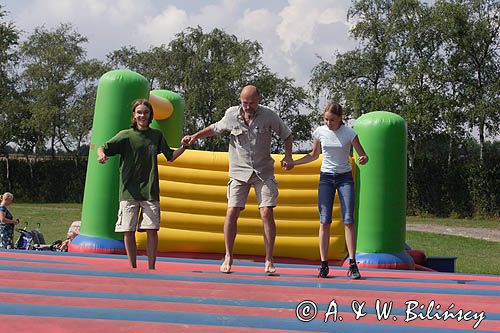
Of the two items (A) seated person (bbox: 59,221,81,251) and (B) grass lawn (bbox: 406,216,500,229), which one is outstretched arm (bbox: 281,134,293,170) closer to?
(A) seated person (bbox: 59,221,81,251)

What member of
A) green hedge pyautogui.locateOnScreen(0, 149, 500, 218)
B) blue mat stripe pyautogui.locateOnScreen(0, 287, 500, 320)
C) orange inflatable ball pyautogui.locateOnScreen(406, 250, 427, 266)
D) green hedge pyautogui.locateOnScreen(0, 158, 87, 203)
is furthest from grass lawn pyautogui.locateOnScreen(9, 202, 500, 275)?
green hedge pyautogui.locateOnScreen(0, 158, 87, 203)

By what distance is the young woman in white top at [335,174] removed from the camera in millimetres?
4180

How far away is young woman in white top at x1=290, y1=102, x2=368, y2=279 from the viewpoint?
4.18 meters

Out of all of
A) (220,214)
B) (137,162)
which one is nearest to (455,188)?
(220,214)

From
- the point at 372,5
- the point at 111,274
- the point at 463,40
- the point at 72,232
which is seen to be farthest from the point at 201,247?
the point at 372,5

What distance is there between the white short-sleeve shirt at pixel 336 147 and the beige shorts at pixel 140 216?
43.7 inches

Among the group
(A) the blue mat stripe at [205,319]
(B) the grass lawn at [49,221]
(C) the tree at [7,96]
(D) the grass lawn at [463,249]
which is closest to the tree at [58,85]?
(C) the tree at [7,96]

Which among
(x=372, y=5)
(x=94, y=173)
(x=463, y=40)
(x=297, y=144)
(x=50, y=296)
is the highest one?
(x=372, y=5)

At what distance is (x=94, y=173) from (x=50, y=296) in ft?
9.01

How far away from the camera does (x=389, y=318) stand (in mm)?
2912

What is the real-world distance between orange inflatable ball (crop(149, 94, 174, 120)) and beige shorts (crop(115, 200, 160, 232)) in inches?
95.7

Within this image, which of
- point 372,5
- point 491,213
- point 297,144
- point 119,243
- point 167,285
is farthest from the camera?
point 297,144

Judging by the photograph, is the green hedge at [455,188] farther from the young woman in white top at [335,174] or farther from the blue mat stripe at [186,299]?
the blue mat stripe at [186,299]

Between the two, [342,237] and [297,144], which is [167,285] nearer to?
[342,237]
